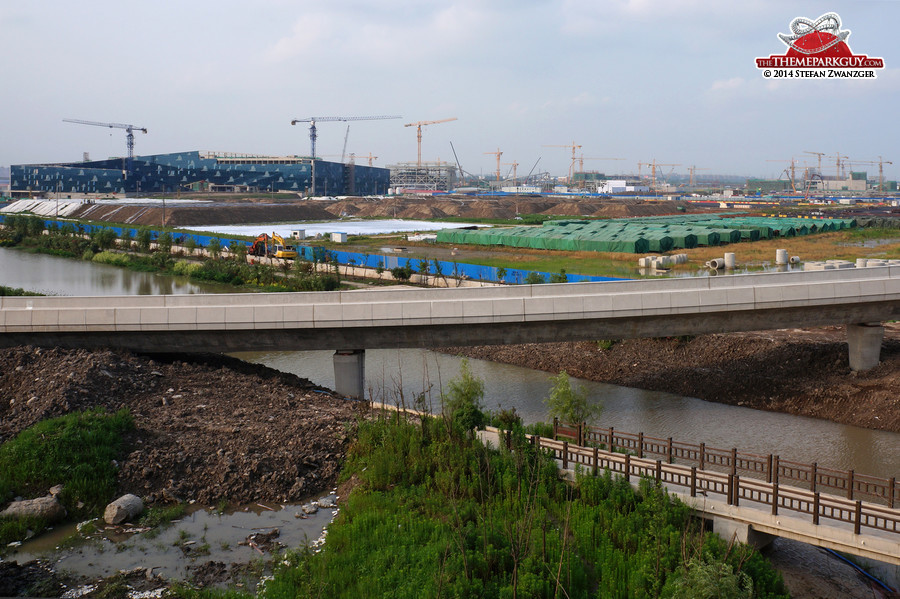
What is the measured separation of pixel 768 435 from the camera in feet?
48.0

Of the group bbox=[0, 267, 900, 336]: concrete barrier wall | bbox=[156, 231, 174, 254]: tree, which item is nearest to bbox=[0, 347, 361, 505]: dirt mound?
bbox=[0, 267, 900, 336]: concrete barrier wall

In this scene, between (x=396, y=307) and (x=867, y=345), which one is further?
(x=867, y=345)

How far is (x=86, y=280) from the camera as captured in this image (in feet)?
113

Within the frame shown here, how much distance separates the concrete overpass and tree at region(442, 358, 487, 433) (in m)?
2.85

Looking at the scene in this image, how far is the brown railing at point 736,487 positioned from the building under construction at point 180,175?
311 ft

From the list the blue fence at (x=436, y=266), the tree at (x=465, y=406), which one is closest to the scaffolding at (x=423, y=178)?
the blue fence at (x=436, y=266)

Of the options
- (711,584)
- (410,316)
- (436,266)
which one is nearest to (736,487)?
(711,584)

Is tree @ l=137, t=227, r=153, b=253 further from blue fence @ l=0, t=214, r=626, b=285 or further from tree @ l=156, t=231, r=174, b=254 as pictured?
blue fence @ l=0, t=214, r=626, b=285

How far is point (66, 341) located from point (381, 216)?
61.4 metres

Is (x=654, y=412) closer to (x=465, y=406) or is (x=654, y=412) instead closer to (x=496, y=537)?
(x=465, y=406)

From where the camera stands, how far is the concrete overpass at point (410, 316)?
1533 centimetres

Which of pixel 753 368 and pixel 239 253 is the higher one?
pixel 239 253

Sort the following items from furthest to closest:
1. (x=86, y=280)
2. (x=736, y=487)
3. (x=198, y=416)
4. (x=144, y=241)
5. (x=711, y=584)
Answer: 1. (x=144, y=241)
2. (x=86, y=280)
3. (x=198, y=416)
4. (x=736, y=487)
5. (x=711, y=584)

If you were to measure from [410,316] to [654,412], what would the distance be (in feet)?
18.0
